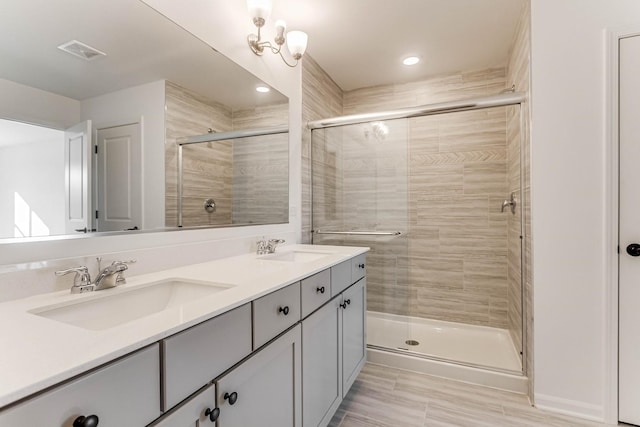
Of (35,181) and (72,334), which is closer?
(72,334)

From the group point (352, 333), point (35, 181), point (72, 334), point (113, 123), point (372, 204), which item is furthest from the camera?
point (372, 204)

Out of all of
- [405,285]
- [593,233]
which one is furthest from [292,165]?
[593,233]

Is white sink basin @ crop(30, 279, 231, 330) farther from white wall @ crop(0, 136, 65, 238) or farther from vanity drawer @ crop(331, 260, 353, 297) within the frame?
vanity drawer @ crop(331, 260, 353, 297)

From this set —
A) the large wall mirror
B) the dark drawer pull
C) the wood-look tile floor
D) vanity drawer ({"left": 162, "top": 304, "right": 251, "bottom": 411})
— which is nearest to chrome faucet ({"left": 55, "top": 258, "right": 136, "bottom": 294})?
the large wall mirror

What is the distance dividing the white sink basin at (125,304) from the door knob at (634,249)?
1.99 metres

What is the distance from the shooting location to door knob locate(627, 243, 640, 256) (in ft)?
5.28

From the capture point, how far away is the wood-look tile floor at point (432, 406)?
5.59 ft

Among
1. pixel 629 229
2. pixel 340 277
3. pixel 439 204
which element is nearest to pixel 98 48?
pixel 340 277

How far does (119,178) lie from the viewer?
1249 millimetres

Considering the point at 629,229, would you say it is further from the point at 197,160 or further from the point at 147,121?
the point at 147,121

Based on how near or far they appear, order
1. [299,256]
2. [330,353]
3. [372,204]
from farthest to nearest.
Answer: [372,204], [299,256], [330,353]

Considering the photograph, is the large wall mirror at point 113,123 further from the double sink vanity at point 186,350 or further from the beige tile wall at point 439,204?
the beige tile wall at point 439,204

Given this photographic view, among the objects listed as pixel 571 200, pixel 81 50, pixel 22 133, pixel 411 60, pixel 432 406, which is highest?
pixel 411 60

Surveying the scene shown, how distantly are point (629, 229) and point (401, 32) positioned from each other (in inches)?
74.4
